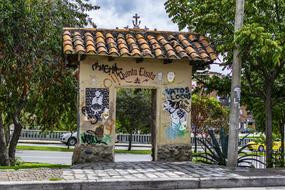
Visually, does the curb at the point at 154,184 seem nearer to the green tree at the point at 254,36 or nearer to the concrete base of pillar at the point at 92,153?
the green tree at the point at 254,36

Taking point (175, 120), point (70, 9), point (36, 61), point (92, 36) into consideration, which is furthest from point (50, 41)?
point (175, 120)

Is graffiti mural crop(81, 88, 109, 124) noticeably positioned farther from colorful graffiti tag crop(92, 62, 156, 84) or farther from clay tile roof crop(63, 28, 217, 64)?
clay tile roof crop(63, 28, 217, 64)

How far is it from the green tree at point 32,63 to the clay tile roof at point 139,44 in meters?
1.77

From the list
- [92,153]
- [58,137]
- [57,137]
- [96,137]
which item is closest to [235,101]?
[96,137]

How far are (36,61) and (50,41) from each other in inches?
32.6

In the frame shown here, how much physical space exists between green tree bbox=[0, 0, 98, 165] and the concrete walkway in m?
4.41

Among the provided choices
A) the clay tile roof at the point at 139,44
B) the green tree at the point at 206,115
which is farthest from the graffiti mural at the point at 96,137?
the green tree at the point at 206,115

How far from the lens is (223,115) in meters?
37.8

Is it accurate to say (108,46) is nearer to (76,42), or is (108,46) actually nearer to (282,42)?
(76,42)

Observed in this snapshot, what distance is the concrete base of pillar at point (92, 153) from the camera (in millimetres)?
13102

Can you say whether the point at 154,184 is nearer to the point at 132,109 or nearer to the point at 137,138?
the point at 132,109

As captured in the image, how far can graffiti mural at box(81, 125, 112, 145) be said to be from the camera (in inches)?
518

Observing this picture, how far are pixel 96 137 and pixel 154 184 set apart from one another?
12.3 feet

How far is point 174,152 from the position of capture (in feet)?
45.1
